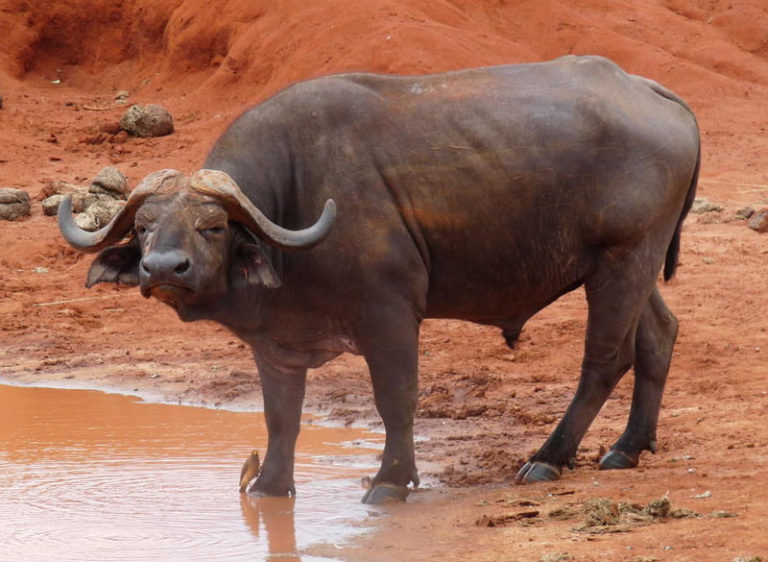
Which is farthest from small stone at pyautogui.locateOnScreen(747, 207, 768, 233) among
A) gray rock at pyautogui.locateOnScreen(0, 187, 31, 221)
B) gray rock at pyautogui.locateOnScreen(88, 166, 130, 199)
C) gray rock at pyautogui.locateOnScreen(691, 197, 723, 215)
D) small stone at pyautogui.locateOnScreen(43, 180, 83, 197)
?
gray rock at pyautogui.locateOnScreen(0, 187, 31, 221)

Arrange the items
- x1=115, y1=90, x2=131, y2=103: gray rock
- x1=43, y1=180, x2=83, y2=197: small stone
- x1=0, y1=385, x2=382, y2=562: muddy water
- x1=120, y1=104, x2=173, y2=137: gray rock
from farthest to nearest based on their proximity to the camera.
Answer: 1. x1=115, y1=90, x2=131, y2=103: gray rock
2. x1=120, y1=104, x2=173, y2=137: gray rock
3. x1=43, y1=180, x2=83, y2=197: small stone
4. x1=0, y1=385, x2=382, y2=562: muddy water

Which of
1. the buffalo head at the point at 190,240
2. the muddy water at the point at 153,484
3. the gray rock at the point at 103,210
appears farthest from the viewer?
the gray rock at the point at 103,210

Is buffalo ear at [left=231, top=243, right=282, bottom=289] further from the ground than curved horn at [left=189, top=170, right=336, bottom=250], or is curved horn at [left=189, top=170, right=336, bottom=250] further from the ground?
curved horn at [left=189, top=170, right=336, bottom=250]

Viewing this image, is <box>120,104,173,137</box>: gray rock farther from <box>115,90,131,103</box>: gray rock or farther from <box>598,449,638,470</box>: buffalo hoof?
<box>598,449,638,470</box>: buffalo hoof

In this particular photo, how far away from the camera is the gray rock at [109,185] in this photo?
14305 mm

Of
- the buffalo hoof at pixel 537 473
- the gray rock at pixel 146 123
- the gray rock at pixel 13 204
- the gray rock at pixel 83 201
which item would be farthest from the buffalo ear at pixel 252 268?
the gray rock at pixel 146 123

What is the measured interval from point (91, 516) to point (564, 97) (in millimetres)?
3185

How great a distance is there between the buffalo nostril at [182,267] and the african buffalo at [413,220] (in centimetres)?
18

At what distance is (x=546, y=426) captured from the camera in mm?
8703

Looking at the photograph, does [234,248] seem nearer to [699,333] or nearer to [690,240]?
[699,333]

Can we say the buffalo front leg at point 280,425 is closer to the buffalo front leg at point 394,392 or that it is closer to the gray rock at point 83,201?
the buffalo front leg at point 394,392

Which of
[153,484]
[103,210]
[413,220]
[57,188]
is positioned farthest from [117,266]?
[57,188]

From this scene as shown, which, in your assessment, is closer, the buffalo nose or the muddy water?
the buffalo nose

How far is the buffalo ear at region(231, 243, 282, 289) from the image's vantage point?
641cm
